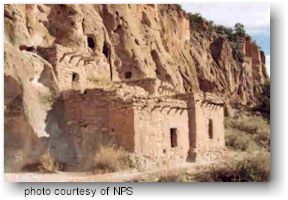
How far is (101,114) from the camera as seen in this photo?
838 cm

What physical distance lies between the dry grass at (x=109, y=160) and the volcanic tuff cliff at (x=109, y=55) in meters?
0.76

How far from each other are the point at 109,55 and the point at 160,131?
73.0 inches

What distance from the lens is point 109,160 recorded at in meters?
8.05

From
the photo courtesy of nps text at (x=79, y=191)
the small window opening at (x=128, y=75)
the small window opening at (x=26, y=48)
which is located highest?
the small window opening at (x=26, y=48)

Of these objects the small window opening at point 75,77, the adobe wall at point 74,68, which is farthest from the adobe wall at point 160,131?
the small window opening at point 75,77

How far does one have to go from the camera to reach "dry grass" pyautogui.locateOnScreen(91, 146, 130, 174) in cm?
804

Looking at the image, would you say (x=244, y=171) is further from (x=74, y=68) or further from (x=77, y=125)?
(x=74, y=68)

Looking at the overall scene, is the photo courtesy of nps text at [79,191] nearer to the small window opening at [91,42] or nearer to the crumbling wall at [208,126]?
the crumbling wall at [208,126]

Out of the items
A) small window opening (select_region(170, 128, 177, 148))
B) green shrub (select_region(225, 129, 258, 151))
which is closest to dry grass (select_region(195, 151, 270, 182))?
green shrub (select_region(225, 129, 258, 151))

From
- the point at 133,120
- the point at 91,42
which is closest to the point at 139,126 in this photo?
the point at 133,120

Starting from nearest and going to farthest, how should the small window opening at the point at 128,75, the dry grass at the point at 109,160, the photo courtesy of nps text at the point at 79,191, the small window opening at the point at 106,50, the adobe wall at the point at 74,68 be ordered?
1. the photo courtesy of nps text at the point at 79,191
2. the dry grass at the point at 109,160
3. the adobe wall at the point at 74,68
4. the small window opening at the point at 128,75
5. the small window opening at the point at 106,50

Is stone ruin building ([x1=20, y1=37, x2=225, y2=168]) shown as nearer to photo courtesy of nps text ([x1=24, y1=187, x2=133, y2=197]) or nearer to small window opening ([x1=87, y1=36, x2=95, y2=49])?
photo courtesy of nps text ([x1=24, y1=187, x2=133, y2=197])

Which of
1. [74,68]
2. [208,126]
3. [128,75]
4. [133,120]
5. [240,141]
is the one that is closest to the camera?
[133,120]

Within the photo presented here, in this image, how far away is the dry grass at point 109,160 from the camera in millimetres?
8039
